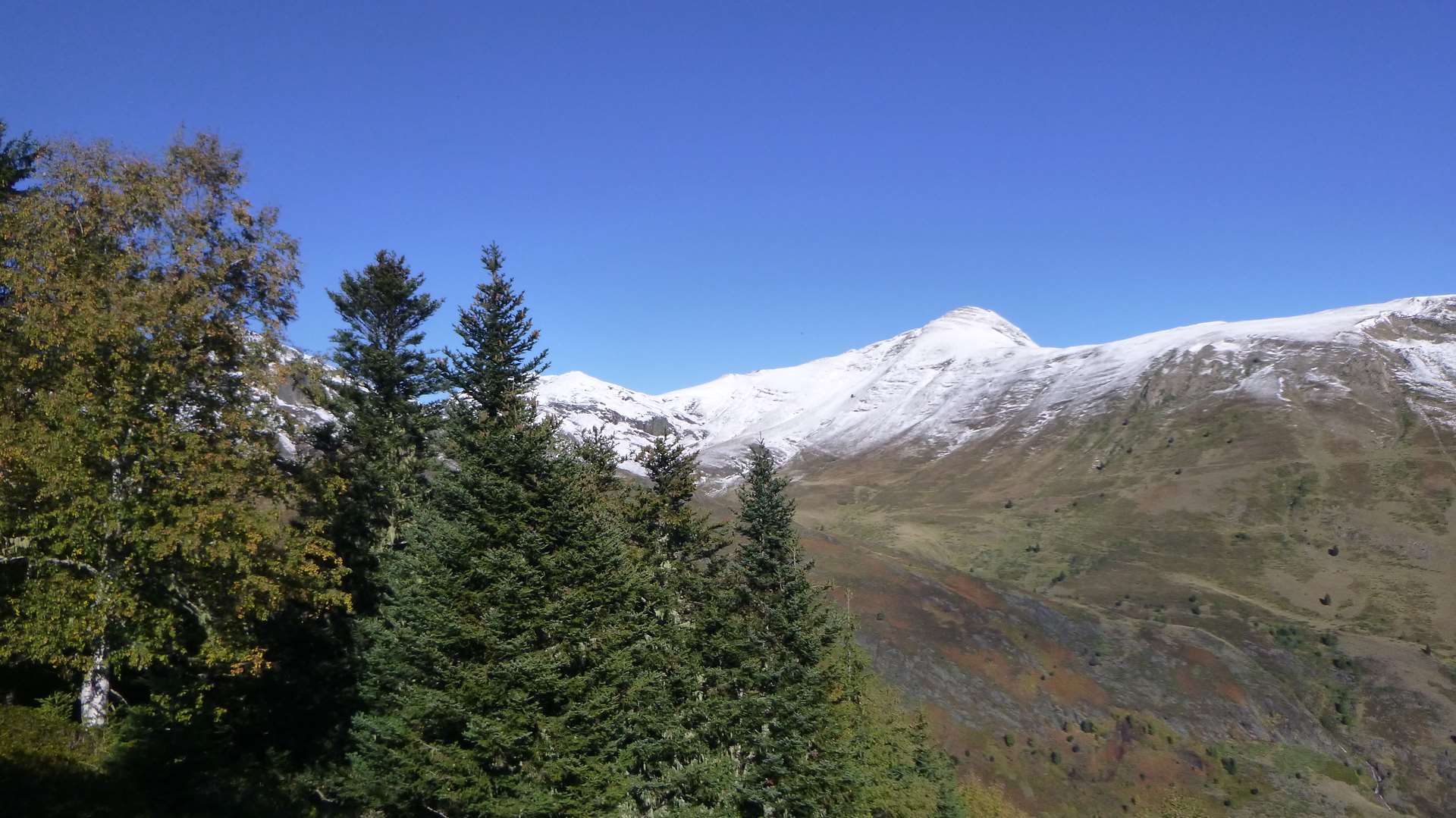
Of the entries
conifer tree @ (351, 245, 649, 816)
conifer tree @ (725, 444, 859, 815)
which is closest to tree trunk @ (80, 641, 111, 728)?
conifer tree @ (351, 245, 649, 816)

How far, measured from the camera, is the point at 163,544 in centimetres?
1522

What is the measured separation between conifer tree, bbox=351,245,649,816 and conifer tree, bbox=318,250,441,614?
1068 centimetres

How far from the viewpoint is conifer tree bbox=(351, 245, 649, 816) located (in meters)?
16.7

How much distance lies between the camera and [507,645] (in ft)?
54.9

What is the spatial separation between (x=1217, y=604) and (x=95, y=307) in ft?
498

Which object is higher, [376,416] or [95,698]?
[376,416]

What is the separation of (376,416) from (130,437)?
683 inches

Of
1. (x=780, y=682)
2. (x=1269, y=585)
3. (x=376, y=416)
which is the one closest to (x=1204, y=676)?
(x=1269, y=585)

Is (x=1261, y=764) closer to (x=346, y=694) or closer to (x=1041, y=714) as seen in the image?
(x=1041, y=714)

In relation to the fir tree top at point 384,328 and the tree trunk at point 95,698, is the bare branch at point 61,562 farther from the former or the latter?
the fir tree top at point 384,328

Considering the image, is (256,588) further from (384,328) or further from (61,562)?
(384,328)

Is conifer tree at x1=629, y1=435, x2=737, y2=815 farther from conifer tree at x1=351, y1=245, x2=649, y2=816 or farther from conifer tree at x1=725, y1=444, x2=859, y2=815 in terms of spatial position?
conifer tree at x1=351, y1=245, x2=649, y2=816

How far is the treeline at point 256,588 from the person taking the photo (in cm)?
1549

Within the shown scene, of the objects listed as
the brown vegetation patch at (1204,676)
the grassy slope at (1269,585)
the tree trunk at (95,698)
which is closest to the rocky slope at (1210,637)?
the brown vegetation patch at (1204,676)
